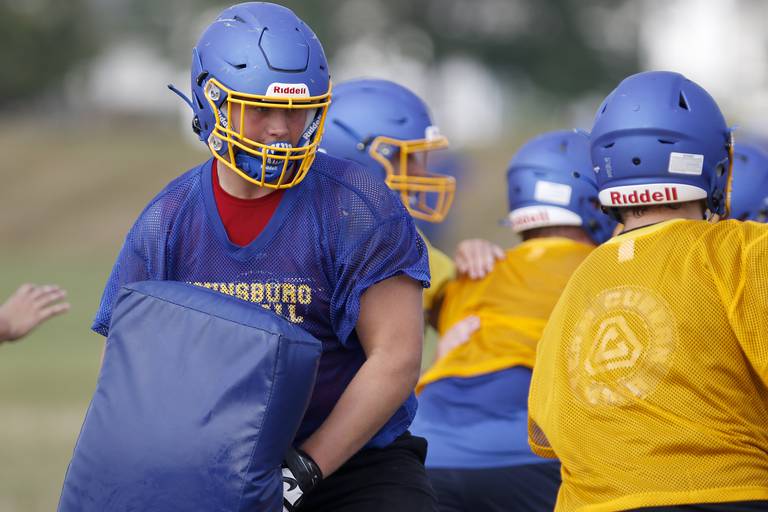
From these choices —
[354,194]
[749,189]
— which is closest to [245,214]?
[354,194]

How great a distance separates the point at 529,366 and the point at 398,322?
48.3 inches

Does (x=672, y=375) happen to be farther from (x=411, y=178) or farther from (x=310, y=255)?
(x=411, y=178)

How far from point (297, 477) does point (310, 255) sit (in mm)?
660

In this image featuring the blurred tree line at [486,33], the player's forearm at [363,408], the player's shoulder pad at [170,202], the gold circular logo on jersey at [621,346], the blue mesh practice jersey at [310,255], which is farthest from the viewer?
the blurred tree line at [486,33]

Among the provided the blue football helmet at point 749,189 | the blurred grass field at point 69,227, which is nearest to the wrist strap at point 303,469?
the blue football helmet at point 749,189

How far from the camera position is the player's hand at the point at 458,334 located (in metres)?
4.77

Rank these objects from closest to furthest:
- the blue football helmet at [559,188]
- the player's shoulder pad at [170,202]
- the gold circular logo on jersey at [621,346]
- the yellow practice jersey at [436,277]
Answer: the gold circular logo on jersey at [621,346]
the player's shoulder pad at [170,202]
the blue football helmet at [559,188]
the yellow practice jersey at [436,277]

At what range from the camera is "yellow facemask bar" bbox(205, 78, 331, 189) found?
3539mm

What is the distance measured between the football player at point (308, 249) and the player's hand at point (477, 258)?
4.29 ft

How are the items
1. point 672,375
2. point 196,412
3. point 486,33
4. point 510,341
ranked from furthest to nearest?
point 486,33 → point 510,341 → point 672,375 → point 196,412

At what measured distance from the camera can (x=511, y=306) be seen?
4754 millimetres

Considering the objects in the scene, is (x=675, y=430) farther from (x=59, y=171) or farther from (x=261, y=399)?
(x=59, y=171)

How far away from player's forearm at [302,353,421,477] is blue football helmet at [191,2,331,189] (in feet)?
2.04

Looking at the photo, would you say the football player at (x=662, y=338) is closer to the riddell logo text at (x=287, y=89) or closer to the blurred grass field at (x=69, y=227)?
the riddell logo text at (x=287, y=89)
